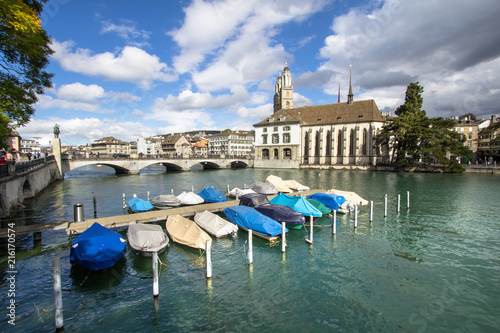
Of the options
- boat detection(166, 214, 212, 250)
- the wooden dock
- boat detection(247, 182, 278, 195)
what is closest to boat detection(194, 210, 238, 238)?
boat detection(166, 214, 212, 250)

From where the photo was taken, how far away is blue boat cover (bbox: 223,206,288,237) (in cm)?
1761

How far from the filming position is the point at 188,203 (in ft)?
88.2

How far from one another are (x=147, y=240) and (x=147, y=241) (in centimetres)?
7

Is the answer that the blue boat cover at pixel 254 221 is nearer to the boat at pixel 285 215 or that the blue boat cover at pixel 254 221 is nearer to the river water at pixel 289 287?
the river water at pixel 289 287

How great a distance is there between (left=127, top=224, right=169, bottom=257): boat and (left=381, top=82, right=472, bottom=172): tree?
6825cm

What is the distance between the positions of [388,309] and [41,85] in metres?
21.8

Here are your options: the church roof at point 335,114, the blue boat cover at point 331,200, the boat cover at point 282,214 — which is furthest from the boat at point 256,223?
the church roof at point 335,114

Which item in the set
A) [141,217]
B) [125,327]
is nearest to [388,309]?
[125,327]

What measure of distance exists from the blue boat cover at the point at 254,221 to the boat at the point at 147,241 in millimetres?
5780

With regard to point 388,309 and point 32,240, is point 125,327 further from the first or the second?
point 32,240

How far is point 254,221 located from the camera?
18.4 m

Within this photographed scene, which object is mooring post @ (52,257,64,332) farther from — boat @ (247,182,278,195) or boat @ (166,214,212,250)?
boat @ (247,182,278,195)

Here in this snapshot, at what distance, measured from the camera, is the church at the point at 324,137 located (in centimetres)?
8062

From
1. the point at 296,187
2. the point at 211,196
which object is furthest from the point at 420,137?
the point at 211,196
